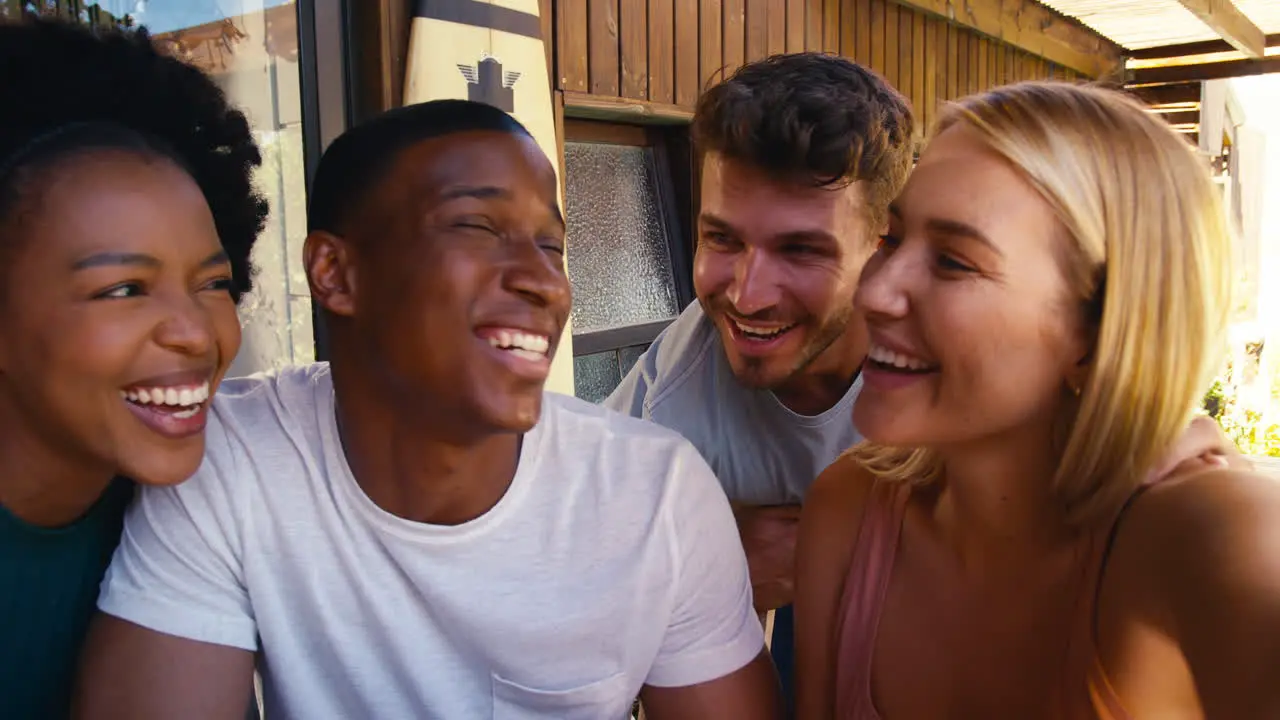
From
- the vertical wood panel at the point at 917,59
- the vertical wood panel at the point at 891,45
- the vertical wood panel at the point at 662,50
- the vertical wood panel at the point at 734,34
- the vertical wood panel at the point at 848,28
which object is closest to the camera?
the vertical wood panel at the point at 662,50

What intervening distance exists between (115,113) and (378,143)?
0.40 m

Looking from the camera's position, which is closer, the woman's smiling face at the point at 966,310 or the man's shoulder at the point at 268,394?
the woman's smiling face at the point at 966,310

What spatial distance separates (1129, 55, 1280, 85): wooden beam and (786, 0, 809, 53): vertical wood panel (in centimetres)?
477

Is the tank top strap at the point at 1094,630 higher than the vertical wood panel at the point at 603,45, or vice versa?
the vertical wood panel at the point at 603,45

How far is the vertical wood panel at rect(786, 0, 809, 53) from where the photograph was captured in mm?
4715

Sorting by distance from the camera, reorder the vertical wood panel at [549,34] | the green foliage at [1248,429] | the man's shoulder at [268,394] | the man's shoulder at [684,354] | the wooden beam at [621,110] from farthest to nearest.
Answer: the green foliage at [1248,429] < the wooden beam at [621,110] < the vertical wood panel at [549,34] < the man's shoulder at [684,354] < the man's shoulder at [268,394]

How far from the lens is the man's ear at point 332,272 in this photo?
5.54 ft

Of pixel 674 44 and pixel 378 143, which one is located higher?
pixel 674 44

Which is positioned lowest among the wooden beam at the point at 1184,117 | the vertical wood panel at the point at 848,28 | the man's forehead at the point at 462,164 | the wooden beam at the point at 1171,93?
the man's forehead at the point at 462,164

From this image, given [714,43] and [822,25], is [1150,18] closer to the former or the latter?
[822,25]

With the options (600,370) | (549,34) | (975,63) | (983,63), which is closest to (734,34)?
(549,34)

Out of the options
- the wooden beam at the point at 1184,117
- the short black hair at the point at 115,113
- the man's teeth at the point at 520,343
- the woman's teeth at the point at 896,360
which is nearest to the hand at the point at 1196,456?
the woman's teeth at the point at 896,360

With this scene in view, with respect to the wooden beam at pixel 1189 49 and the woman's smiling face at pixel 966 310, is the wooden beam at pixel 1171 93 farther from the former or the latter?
the woman's smiling face at pixel 966 310

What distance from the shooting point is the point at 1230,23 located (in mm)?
6277
